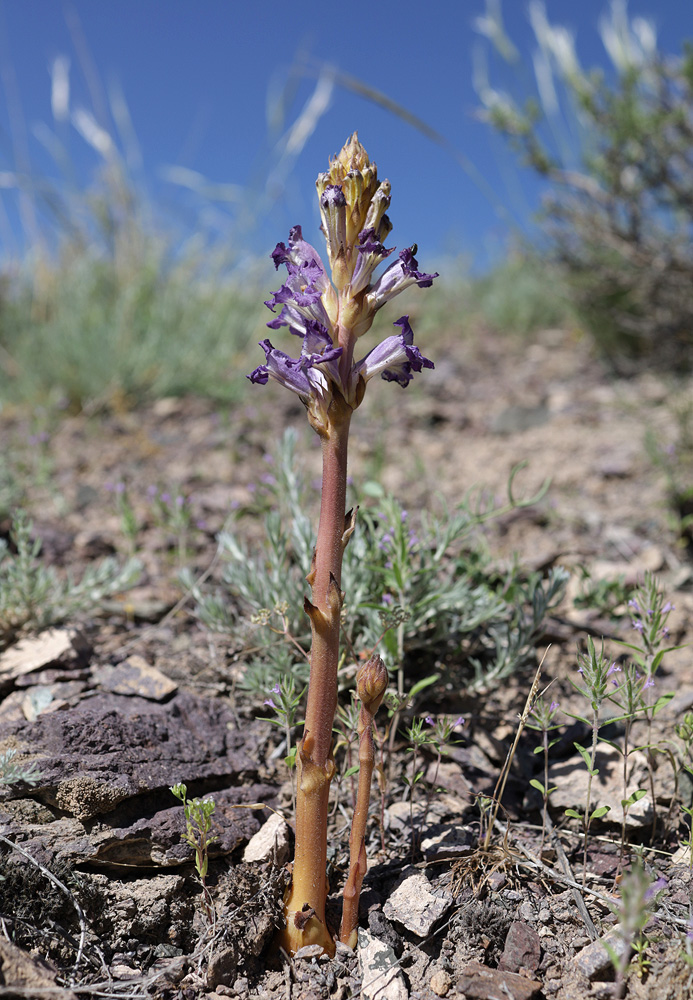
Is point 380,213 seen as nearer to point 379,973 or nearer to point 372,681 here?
point 372,681

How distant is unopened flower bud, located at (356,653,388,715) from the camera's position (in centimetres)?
158

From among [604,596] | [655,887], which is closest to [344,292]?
[655,887]

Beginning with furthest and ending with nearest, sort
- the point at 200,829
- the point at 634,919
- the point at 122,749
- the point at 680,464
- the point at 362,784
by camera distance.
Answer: the point at 680,464
the point at 122,749
the point at 200,829
the point at 362,784
the point at 634,919

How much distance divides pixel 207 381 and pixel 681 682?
14.6ft

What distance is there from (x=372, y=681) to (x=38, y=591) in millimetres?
1721

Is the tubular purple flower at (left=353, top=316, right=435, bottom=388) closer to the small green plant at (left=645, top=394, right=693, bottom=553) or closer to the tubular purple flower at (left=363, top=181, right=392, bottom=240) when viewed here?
the tubular purple flower at (left=363, top=181, right=392, bottom=240)

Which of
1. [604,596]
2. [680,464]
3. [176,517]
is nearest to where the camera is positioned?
[604,596]

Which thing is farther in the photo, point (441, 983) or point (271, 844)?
point (271, 844)

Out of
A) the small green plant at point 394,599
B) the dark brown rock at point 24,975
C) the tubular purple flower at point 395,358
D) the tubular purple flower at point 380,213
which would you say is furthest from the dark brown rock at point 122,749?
the tubular purple flower at point 380,213

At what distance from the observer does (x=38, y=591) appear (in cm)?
271

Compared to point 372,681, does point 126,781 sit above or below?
below

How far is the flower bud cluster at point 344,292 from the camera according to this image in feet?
5.20

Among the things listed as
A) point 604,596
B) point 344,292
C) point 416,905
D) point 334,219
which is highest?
point 334,219

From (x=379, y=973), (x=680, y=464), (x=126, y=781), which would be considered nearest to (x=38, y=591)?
(x=126, y=781)
